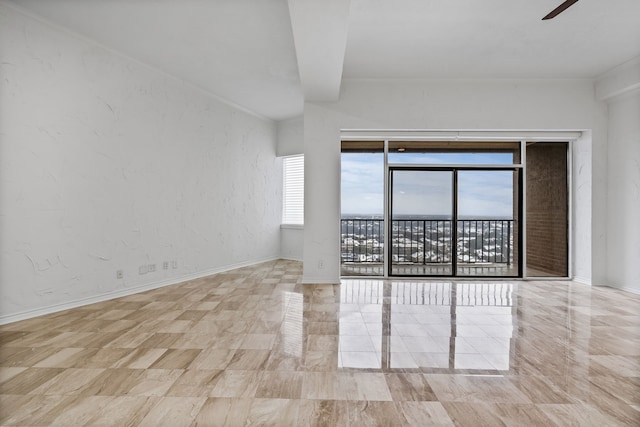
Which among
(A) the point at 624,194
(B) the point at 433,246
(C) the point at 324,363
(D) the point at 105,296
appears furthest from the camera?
(B) the point at 433,246

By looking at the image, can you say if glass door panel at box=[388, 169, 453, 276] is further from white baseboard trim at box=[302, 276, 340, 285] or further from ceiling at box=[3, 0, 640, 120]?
ceiling at box=[3, 0, 640, 120]

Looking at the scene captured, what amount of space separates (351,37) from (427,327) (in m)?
3.40

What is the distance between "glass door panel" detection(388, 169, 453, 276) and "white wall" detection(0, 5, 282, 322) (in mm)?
3124

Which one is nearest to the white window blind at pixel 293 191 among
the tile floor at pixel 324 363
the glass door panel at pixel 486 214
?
the glass door panel at pixel 486 214

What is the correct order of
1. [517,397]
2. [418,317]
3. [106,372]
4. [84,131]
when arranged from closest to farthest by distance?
1. [517,397]
2. [106,372]
3. [418,317]
4. [84,131]

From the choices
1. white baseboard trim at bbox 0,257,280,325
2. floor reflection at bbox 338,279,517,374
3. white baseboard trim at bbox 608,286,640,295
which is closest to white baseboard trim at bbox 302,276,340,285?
floor reflection at bbox 338,279,517,374

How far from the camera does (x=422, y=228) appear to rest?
5648 millimetres

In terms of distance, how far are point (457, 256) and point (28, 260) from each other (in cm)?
583

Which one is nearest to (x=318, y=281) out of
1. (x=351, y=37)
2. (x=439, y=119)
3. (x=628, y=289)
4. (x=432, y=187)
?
(x=432, y=187)

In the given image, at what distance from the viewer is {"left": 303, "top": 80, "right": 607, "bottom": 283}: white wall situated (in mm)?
5180

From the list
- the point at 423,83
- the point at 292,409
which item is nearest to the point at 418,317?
the point at 292,409

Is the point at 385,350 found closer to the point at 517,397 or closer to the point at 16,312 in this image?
the point at 517,397

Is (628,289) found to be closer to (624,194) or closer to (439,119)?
(624,194)

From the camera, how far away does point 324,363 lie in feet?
7.77
